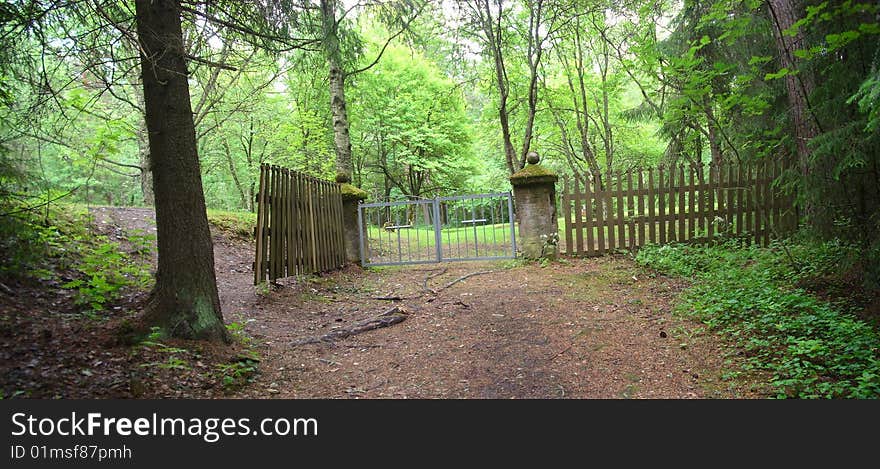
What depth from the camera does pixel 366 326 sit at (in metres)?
5.49

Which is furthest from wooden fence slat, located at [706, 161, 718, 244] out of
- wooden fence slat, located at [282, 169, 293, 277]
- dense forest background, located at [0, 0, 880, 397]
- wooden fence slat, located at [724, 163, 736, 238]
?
wooden fence slat, located at [282, 169, 293, 277]

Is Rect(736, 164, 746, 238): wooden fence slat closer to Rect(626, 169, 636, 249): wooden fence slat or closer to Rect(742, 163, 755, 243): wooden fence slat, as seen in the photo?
Rect(742, 163, 755, 243): wooden fence slat

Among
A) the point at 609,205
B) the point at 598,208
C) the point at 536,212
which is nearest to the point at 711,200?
the point at 609,205

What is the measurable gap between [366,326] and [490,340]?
1.59 meters

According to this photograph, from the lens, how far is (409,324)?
18.6ft

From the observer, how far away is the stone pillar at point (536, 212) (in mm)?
9062

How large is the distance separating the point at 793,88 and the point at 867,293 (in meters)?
2.38

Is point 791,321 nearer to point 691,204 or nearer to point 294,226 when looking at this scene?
point 691,204

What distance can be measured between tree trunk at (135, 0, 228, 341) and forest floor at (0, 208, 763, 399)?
381 millimetres

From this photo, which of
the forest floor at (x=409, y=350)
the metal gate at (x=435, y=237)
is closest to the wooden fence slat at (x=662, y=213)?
the forest floor at (x=409, y=350)

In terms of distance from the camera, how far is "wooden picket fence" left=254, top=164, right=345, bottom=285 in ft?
20.9

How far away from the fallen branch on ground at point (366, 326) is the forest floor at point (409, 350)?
0.23 feet

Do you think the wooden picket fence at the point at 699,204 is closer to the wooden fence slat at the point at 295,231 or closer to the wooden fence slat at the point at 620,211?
→ the wooden fence slat at the point at 620,211

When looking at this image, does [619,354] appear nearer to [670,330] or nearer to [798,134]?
[670,330]
